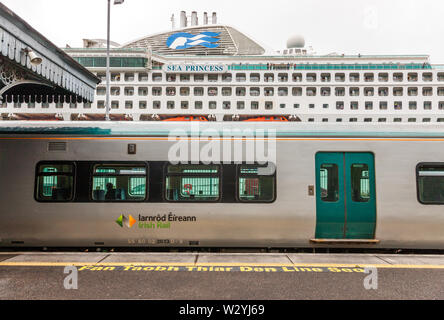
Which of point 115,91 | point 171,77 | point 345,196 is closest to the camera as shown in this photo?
point 345,196

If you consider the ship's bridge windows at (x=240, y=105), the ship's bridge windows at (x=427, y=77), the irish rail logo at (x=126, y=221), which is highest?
the ship's bridge windows at (x=427, y=77)

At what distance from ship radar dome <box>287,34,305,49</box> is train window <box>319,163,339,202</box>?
80369 millimetres

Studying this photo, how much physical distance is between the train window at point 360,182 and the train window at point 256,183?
1765 millimetres

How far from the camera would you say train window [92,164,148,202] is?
733cm

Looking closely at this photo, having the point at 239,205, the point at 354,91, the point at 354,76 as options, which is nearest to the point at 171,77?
the point at 354,91

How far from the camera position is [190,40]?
3236 inches

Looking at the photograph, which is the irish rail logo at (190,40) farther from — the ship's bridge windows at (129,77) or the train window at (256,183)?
the train window at (256,183)

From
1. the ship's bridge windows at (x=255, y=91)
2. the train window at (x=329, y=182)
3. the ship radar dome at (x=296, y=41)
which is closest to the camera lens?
the train window at (x=329, y=182)

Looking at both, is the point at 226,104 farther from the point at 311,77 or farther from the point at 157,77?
the point at 311,77

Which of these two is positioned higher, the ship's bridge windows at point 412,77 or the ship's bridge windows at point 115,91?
the ship's bridge windows at point 412,77

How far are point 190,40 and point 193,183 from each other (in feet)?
266

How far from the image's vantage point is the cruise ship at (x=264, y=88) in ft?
214

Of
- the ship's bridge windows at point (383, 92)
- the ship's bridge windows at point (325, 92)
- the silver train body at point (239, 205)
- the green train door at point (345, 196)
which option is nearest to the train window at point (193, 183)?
the silver train body at point (239, 205)
